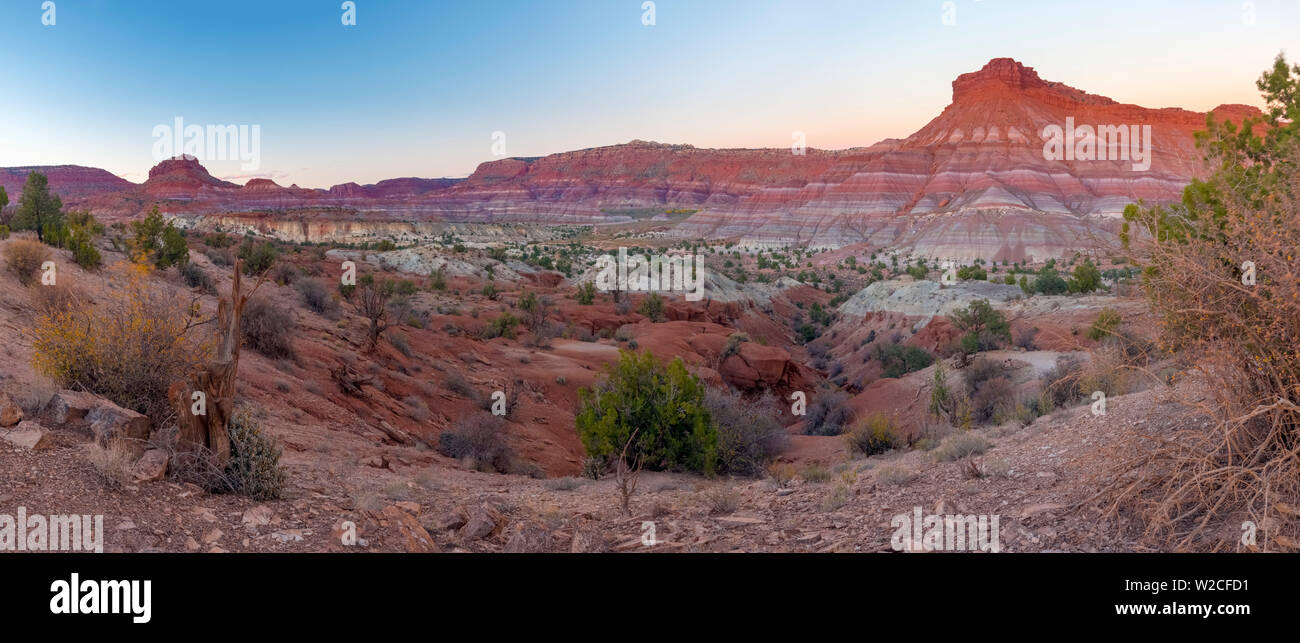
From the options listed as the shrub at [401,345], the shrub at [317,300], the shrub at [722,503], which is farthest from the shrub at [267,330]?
the shrub at [722,503]

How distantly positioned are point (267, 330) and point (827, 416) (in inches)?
614

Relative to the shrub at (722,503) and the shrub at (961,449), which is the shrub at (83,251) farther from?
the shrub at (961,449)

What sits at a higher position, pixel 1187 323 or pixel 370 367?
pixel 1187 323

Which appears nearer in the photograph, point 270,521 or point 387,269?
point 270,521

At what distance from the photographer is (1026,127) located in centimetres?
11031

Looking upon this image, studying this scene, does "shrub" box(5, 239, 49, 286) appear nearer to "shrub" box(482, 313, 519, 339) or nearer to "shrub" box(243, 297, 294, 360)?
"shrub" box(243, 297, 294, 360)

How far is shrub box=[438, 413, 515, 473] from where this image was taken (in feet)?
42.9

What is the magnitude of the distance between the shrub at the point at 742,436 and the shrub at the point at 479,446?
14.0 feet

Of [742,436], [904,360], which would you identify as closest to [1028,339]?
[904,360]
